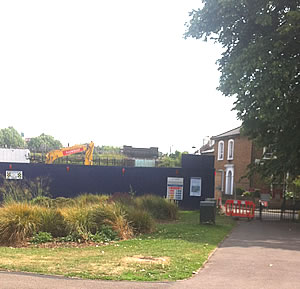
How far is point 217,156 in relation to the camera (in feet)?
154

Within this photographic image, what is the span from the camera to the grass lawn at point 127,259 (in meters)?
7.66

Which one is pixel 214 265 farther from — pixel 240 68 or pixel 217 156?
pixel 217 156

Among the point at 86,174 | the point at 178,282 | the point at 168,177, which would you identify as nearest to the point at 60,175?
the point at 86,174

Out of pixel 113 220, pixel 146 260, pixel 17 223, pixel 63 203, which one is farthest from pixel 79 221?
pixel 146 260

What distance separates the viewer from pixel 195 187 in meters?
26.2

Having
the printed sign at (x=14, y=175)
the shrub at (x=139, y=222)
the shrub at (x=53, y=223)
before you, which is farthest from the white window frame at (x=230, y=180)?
the shrub at (x=53, y=223)

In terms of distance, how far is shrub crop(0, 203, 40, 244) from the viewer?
12102mm

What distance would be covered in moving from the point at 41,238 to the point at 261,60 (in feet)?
35.2

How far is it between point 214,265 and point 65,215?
228 inches

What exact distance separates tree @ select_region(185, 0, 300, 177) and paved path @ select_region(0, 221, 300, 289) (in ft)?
23.5

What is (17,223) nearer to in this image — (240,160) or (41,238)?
(41,238)

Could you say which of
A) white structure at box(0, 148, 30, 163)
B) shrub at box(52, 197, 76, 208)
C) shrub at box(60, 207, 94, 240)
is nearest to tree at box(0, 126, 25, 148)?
white structure at box(0, 148, 30, 163)

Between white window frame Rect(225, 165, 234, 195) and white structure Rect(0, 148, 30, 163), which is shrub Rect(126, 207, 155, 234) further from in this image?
white structure Rect(0, 148, 30, 163)

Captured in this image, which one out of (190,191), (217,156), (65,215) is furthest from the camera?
(217,156)
